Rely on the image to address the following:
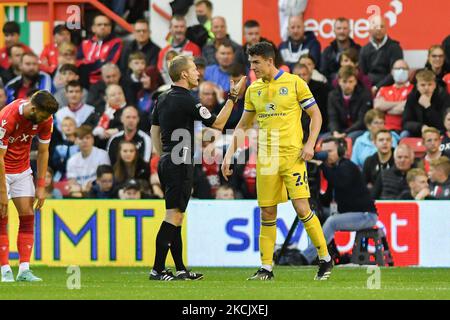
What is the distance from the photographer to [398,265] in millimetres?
16047

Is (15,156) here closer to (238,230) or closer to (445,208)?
(238,230)

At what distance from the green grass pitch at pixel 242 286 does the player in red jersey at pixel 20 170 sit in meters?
0.46

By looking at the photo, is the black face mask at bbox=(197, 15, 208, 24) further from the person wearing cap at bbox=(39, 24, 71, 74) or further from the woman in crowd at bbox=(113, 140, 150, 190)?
the woman in crowd at bbox=(113, 140, 150, 190)

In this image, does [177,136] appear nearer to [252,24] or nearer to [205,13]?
[252,24]

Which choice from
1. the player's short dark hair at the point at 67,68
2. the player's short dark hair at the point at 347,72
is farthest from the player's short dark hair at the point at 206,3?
the player's short dark hair at the point at 347,72

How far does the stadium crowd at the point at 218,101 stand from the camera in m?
17.2

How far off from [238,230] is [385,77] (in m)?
3.71

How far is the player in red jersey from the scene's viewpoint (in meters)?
12.3

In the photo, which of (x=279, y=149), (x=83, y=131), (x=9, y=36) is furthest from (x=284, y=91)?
(x=9, y=36)

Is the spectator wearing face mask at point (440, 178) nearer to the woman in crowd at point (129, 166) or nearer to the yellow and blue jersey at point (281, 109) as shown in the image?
the woman in crowd at point (129, 166)

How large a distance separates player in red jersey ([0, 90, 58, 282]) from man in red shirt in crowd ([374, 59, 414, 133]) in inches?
267

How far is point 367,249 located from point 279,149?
3685 millimetres

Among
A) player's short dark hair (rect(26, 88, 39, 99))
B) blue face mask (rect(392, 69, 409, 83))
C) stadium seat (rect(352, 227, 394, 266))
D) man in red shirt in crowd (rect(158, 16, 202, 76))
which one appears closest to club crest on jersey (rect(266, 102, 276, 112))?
stadium seat (rect(352, 227, 394, 266))

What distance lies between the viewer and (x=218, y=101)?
18.0m
